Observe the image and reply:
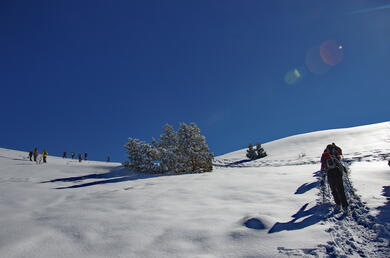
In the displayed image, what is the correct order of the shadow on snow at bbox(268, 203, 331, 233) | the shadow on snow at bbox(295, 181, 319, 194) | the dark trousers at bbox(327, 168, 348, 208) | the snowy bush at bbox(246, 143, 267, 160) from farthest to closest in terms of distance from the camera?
1. the snowy bush at bbox(246, 143, 267, 160)
2. the shadow on snow at bbox(295, 181, 319, 194)
3. the dark trousers at bbox(327, 168, 348, 208)
4. the shadow on snow at bbox(268, 203, 331, 233)

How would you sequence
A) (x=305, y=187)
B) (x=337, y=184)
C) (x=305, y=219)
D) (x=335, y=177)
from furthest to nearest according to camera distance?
(x=305, y=187)
(x=335, y=177)
(x=337, y=184)
(x=305, y=219)

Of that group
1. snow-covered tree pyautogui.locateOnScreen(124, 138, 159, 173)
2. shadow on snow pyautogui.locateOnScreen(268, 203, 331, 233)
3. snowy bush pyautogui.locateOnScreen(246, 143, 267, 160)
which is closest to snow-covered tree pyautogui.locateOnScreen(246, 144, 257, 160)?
snowy bush pyautogui.locateOnScreen(246, 143, 267, 160)

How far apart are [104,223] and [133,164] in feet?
56.6

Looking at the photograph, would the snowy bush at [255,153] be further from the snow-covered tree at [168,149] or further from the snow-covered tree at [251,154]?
the snow-covered tree at [168,149]

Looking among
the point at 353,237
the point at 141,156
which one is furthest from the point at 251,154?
the point at 353,237

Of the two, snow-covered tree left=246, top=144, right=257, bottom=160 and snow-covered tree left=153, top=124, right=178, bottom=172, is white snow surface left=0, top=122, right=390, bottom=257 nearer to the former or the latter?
snow-covered tree left=153, top=124, right=178, bottom=172

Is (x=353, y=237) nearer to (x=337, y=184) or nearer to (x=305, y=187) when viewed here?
(x=337, y=184)

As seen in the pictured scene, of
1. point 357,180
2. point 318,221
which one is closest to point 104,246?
point 318,221

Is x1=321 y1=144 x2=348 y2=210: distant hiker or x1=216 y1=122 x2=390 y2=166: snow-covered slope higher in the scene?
x1=216 y1=122 x2=390 y2=166: snow-covered slope

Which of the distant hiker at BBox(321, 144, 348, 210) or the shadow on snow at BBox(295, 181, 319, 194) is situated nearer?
the distant hiker at BBox(321, 144, 348, 210)

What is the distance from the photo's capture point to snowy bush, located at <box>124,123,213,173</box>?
71.9 feet

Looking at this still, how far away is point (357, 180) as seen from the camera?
10594mm

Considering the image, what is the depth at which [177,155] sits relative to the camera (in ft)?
72.8

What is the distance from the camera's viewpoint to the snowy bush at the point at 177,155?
71.9ft
